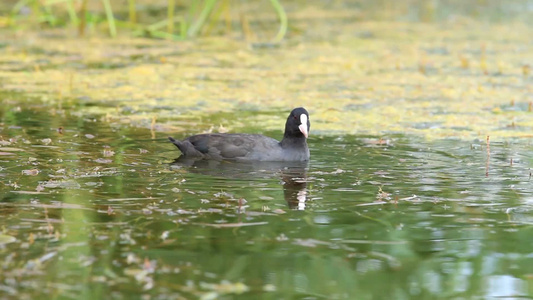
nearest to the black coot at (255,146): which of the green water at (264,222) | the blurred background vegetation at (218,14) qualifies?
the green water at (264,222)

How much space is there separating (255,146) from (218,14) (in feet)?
23.5

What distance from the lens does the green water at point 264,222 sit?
15.2 feet

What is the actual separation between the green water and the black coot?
17 cm

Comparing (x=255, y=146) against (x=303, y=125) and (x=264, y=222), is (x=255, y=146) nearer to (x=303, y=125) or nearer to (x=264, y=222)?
(x=303, y=125)

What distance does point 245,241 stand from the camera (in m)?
5.34

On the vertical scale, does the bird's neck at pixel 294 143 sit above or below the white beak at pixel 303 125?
below

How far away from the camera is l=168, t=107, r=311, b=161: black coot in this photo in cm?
796

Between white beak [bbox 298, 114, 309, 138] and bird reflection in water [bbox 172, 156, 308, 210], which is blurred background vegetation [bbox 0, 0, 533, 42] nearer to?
white beak [bbox 298, 114, 309, 138]

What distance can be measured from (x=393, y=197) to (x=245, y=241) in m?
1.55

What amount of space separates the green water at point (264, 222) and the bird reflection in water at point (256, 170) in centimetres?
2

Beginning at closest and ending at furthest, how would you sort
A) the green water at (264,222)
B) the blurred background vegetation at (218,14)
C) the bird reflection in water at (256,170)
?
the green water at (264,222) < the bird reflection in water at (256,170) < the blurred background vegetation at (218,14)

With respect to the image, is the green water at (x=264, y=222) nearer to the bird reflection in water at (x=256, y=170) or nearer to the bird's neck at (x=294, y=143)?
the bird reflection in water at (x=256, y=170)

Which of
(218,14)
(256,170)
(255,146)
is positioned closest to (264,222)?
(256,170)

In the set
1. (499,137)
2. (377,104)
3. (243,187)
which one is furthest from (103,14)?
(243,187)
